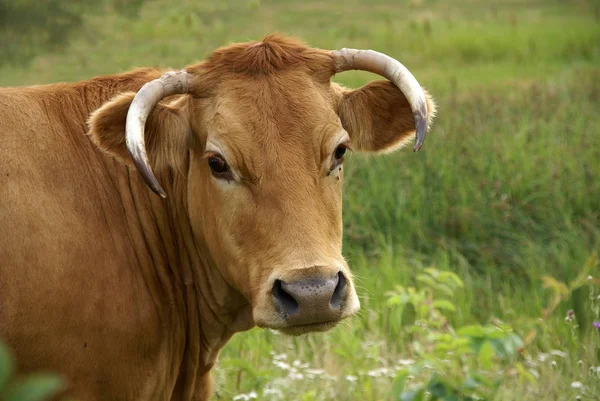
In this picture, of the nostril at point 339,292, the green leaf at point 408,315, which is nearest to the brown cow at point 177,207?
the nostril at point 339,292

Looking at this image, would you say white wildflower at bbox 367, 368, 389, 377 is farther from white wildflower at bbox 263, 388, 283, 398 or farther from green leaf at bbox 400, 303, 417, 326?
green leaf at bbox 400, 303, 417, 326

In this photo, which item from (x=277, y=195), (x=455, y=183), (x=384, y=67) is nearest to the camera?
(x=277, y=195)

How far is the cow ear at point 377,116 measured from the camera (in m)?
4.78

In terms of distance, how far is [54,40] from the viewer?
31.4 feet

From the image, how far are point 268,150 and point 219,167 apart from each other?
282 mm

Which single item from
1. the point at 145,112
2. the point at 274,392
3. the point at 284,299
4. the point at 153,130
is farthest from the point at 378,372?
the point at 145,112

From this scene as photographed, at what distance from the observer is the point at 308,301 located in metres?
3.89

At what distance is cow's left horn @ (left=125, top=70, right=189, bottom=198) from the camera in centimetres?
411

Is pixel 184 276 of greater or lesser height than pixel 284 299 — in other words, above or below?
below

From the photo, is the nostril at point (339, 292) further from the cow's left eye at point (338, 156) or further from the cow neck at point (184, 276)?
the cow neck at point (184, 276)

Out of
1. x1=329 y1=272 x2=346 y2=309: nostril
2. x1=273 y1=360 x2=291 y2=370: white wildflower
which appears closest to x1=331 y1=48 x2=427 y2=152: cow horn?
x1=329 y1=272 x2=346 y2=309: nostril

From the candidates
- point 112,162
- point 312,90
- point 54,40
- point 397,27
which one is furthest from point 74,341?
point 397,27

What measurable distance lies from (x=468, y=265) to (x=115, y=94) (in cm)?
354

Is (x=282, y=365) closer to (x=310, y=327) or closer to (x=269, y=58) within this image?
(x=310, y=327)
